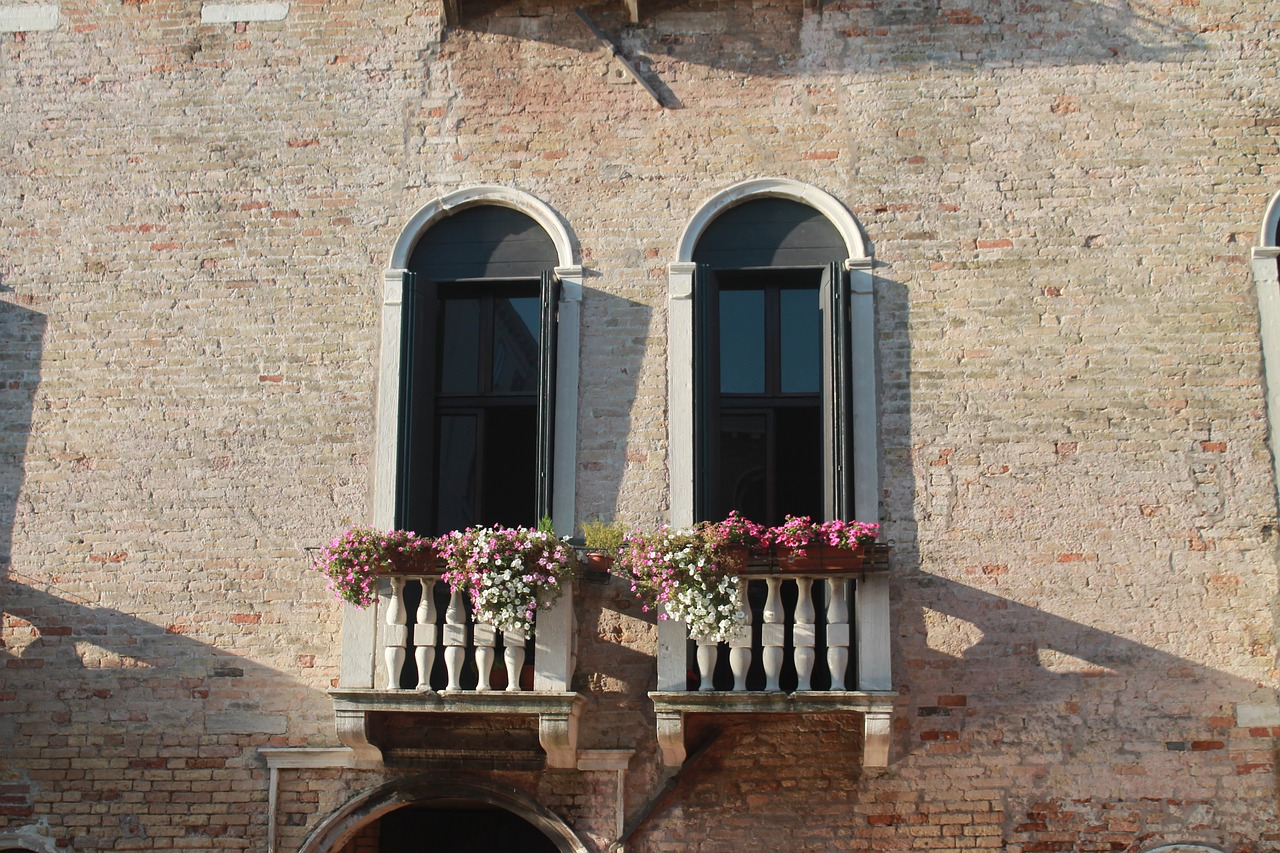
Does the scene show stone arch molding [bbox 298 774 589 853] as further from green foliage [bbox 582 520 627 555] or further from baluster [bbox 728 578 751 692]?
green foliage [bbox 582 520 627 555]

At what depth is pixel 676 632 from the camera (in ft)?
24.6

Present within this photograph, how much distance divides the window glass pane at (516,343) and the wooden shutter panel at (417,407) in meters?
0.39

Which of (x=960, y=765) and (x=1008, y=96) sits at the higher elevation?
(x=1008, y=96)

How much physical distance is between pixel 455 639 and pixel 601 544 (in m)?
0.92

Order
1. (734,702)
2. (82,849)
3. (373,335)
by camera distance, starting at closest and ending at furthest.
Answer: (734,702) < (82,849) < (373,335)

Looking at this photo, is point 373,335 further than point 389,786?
Yes

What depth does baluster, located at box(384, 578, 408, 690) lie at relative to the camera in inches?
293

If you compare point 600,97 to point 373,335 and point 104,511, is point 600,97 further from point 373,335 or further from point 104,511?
point 104,511

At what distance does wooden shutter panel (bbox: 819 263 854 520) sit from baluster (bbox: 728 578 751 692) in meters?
0.81

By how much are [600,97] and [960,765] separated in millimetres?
4415

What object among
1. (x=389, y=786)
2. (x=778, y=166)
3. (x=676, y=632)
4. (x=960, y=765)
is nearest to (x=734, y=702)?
(x=676, y=632)

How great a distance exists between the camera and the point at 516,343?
8.50 metres

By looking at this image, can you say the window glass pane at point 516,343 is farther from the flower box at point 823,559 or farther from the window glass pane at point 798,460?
the flower box at point 823,559

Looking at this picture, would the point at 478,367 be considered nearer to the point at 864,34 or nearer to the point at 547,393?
the point at 547,393
